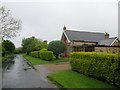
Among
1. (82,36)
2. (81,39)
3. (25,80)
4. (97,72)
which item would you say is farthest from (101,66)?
(82,36)

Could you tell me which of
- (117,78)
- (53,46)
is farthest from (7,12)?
(117,78)

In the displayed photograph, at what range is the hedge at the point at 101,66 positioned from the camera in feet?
36.7

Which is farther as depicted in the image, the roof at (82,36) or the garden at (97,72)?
the roof at (82,36)

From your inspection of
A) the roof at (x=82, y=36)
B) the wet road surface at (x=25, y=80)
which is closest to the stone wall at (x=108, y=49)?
the wet road surface at (x=25, y=80)

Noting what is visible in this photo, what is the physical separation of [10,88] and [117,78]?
5.82 meters

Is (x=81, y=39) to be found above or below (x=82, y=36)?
below

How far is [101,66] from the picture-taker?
13.0m

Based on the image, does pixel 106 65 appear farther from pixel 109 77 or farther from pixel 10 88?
pixel 10 88

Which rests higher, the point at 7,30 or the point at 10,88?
the point at 7,30

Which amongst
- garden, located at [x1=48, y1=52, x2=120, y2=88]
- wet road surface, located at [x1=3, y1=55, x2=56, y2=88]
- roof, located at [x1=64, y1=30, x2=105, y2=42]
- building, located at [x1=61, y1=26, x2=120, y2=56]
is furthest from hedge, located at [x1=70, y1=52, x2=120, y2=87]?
roof, located at [x1=64, y1=30, x2=105, y2=42]

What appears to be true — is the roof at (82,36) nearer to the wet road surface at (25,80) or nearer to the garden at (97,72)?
the wet road surface at (25,80)

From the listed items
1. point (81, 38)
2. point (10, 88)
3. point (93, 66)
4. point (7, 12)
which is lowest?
point (10, 88)

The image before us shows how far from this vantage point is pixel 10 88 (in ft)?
39.9

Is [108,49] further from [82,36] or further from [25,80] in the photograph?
[82,36]
